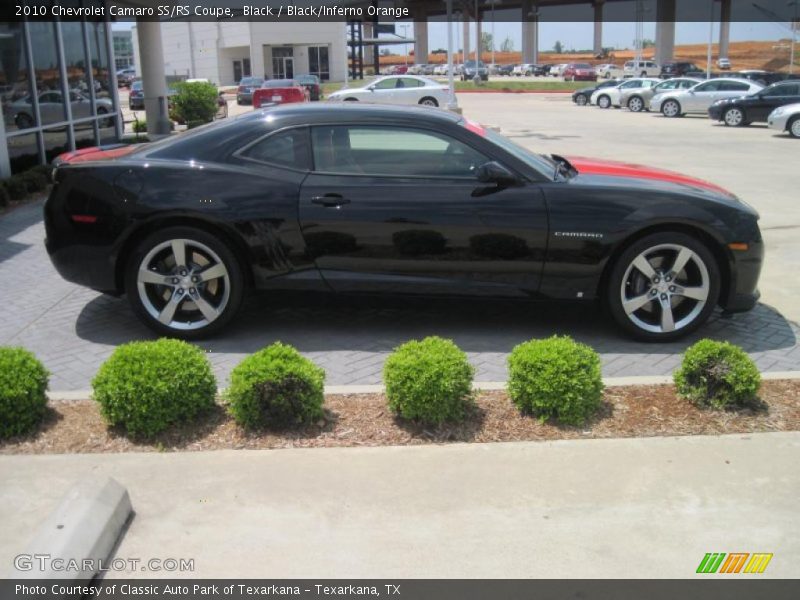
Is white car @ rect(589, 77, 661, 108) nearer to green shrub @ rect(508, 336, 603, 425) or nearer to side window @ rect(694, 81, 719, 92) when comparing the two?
side window @ rect(694, 81, 719, 92)

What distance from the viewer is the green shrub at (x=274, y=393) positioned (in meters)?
4.08

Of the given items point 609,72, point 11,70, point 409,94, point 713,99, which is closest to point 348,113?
point 11,70

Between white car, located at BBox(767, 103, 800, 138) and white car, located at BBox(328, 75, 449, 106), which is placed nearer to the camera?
white car, located at BBox(767, 103, 800, 138)

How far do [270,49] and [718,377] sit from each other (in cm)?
8053

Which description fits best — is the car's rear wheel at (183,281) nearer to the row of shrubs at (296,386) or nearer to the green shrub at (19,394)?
the row of shrubs at (296,386)

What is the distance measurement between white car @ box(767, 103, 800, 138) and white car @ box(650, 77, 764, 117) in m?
7.92

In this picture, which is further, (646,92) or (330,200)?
(646,92)

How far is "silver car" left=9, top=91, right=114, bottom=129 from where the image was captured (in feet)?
41.5

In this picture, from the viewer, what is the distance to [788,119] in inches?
858

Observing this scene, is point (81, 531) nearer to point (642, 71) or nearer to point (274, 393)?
point (274, 393)

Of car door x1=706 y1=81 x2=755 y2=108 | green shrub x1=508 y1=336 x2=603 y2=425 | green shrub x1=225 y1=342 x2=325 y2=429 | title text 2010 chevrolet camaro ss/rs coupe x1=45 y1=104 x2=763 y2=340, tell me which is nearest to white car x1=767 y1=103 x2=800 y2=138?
car door x1=706 y1=81 x2=755 y2=108

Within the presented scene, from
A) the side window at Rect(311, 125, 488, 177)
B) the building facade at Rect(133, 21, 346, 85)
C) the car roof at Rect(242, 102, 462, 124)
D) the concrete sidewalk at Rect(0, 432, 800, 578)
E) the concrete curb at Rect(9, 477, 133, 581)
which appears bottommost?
the concrete sidewalk at Rect(0, 432, 800, 578)

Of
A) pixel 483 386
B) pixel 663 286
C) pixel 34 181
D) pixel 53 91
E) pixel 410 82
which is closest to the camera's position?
pixel 483 386
